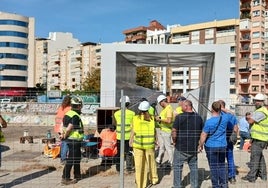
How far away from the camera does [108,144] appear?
9594 millimetres

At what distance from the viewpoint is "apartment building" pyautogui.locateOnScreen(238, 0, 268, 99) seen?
76.9 metres

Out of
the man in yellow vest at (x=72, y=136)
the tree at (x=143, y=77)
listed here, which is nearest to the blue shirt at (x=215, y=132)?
the man in yellow vest at (x=72, y=136)

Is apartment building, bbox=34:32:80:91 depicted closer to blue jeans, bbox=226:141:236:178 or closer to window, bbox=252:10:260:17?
window, bbox=252:10:260:17

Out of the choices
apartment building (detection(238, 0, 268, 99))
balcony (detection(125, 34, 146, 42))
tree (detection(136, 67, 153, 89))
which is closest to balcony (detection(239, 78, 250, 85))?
apartment building (detection(238, 0, 268, 99))

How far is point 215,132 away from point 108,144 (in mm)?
3403

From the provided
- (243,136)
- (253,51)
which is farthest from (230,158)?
(253,51)

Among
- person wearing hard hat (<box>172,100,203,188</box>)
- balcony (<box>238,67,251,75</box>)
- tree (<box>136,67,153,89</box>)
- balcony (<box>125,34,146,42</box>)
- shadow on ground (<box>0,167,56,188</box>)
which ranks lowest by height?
shadow on ground (<box>0,167,56,188</box>)

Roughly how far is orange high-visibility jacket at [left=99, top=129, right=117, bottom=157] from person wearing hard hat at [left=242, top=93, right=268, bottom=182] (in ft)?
10.4

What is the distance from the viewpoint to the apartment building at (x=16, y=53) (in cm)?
8894

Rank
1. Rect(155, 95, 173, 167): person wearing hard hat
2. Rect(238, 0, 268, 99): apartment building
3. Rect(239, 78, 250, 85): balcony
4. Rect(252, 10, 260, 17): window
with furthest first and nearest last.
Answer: Rect(252, 10, 260, 17): window
Rect(239, 78, 250, 85): balcony
Rect(238, 0, 268, 99): apartment building
Rect(155, 95, 173, 167): person wearing hard hat

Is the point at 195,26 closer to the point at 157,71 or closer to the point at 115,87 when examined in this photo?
the point at 157,71

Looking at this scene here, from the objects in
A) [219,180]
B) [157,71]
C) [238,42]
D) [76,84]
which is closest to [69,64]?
[76,84]

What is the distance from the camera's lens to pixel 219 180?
285 inches

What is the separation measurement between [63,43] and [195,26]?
188 ft
